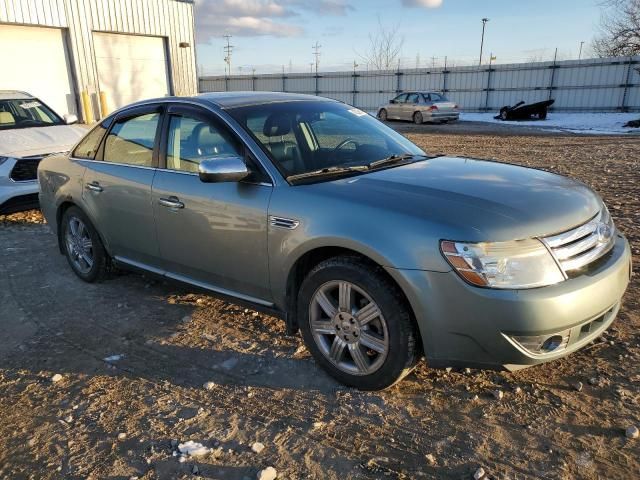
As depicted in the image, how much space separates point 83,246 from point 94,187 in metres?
0.73

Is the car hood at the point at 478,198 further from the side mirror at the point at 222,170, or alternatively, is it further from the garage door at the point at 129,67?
the garage door at the point at 129,67

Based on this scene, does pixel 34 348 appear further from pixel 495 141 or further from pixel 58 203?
pixel 495 141

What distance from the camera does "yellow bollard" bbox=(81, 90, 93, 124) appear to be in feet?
52.4

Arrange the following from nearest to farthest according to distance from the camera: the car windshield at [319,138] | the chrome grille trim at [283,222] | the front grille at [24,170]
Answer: the chrome grille trim at [283,222] < the car windshield at [319,138] < the front grille at [24,170]

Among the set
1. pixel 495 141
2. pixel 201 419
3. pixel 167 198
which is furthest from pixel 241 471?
pixel 495 141

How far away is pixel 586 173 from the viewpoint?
956 cm

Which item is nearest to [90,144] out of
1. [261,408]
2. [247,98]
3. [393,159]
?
[247,98]

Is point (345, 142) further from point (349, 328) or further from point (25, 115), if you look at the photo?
point (25, 115)

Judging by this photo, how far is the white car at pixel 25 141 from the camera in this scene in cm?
684

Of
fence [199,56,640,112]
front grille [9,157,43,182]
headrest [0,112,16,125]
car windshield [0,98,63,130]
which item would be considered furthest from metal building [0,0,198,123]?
fence [199,56,640,112]

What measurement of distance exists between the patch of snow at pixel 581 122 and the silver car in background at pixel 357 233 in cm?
1838

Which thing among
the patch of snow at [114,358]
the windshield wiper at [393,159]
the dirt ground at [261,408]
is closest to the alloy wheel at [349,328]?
the dirt ground at [261,408]

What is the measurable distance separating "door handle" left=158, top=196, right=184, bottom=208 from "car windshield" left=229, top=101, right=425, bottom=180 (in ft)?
2.32

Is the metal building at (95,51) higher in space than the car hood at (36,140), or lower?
higher
